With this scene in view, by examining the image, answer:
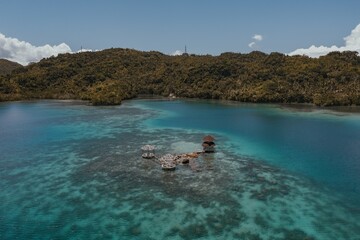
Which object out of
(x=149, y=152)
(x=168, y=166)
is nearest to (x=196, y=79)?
(x=149, y=152)

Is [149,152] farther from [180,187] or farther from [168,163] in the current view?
[180,187]

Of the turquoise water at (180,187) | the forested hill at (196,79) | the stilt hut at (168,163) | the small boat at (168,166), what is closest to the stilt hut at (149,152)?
the turquoise water at (180,187)

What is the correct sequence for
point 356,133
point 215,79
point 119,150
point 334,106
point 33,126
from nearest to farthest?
point 119,150
point 356,133
point 33,126
point 334,106
point 215,79

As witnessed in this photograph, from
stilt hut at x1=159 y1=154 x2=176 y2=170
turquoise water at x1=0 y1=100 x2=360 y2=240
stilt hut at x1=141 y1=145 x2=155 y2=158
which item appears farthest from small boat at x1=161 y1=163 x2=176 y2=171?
stilt hut at x1=141 y1=145 x2=155 y2=158

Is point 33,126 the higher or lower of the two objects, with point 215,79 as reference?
lower

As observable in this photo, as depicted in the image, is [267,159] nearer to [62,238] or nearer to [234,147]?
[234,147]

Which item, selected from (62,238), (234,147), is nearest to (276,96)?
(234,147)
